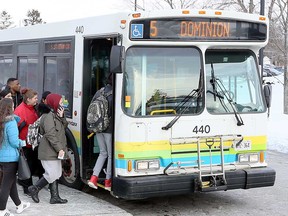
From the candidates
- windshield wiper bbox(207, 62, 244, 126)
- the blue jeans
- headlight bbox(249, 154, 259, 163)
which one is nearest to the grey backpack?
the blue jeans

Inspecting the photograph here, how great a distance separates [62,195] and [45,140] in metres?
1.14

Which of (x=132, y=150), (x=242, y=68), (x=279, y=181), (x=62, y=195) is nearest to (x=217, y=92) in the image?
(x=242, y=68)

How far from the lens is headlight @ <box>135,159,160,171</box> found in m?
6.99

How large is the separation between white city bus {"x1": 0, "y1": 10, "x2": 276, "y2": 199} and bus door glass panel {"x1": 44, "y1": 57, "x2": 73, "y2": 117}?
0.23 ft

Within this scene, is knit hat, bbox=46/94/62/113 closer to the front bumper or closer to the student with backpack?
the student with backpack

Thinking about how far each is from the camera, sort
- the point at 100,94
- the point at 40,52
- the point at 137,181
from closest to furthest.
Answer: the point at 137,181 < the point at 100,94 < the point at 40,52

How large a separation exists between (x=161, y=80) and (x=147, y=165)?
1.15m

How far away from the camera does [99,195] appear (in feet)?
28.1

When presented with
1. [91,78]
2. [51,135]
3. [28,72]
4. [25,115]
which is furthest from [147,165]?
[28,72]

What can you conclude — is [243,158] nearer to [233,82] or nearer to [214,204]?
[214,204]

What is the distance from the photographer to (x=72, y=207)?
7.25m

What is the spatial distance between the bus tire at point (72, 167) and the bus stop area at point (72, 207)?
29 cm

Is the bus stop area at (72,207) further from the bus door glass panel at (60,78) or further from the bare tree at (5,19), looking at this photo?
the bare tree at (5,19)

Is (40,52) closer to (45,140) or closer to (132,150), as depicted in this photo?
(45,140)
